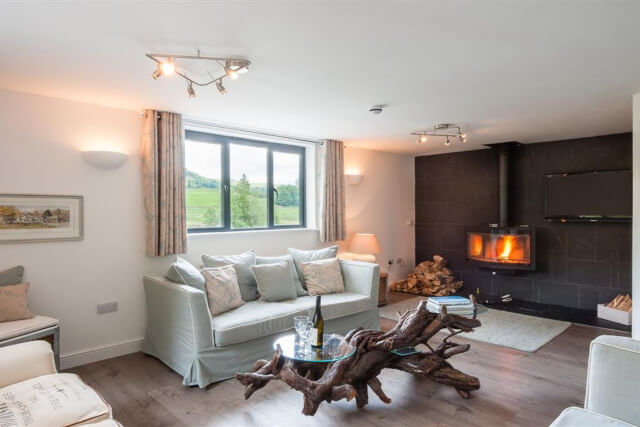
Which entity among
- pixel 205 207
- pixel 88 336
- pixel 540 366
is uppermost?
pixel 205 207

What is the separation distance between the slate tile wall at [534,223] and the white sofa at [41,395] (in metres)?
5.48

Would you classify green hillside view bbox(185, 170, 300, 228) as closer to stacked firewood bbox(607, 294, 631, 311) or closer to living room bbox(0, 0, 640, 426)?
living room bbox(0, 0, 640, 426)

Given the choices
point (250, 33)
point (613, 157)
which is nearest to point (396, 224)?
point (613, 157)

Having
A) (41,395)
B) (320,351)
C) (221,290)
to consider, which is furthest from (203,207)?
(41,395)

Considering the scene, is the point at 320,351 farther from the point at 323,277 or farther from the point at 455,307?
the point at 323,277

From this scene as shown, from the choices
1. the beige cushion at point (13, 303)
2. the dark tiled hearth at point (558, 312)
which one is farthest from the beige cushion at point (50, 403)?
the dark tiled hearth at point (558, 312)

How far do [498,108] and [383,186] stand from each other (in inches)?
107

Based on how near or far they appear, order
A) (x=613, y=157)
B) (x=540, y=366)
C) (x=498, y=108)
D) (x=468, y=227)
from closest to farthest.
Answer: (x=540, y=366)
(x=498, y=108)
(x=613, y=157)
(x=468, y=227)

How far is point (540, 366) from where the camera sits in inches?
127

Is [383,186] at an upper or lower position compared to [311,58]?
lower

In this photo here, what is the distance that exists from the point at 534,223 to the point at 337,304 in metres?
3.50

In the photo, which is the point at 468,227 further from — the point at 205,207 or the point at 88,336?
the point at 88,336

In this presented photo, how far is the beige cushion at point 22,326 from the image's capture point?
2.45 meters

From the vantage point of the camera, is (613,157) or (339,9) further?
(613,157)
